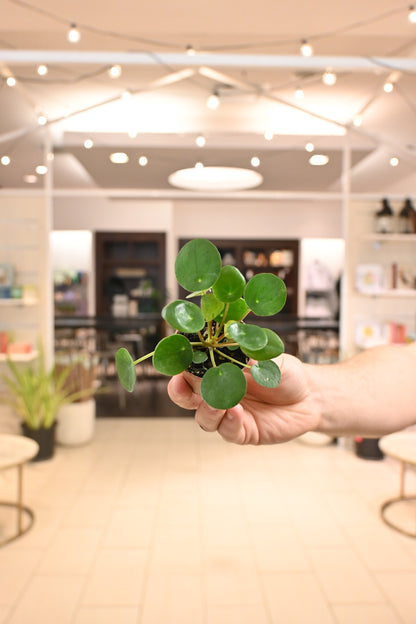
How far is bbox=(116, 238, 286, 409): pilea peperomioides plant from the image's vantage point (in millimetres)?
497

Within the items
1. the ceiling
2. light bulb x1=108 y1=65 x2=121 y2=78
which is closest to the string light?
the ceiling

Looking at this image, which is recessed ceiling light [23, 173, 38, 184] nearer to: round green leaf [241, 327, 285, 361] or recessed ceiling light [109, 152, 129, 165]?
recessed ceiling light [109, 152, 129, 165]

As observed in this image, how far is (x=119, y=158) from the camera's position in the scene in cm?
491

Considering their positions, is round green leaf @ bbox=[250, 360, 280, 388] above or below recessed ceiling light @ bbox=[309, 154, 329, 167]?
below

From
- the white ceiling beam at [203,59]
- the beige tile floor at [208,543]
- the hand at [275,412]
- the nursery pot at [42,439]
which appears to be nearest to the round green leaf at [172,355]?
the hand at [275,412]

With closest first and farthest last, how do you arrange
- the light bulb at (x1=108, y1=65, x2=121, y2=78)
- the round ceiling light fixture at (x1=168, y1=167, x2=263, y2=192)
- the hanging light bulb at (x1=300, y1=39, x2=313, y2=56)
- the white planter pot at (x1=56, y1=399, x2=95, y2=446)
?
1. the hanging light bulb at (x1=300, y1=39, x2=313, y2=56)
2. the light bulb at (x1=108, y1=65, x2=121, y2=78)
3. the white planter pot at (x1=56, y1=399, x2=95, y2=446)
4. the round ceiling light fixture at (x1=168, y1=167, x2=263, y2=192)

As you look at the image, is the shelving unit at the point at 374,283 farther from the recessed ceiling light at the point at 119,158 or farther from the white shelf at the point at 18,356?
the white shelf at the point at 18,356

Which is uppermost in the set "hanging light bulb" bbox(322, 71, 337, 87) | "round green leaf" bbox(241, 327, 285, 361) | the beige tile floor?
"hanging light bulb" bbox(322, 71, 337, 87)

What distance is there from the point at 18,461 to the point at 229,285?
8.72 feet

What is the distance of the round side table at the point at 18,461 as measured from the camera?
2805 mm

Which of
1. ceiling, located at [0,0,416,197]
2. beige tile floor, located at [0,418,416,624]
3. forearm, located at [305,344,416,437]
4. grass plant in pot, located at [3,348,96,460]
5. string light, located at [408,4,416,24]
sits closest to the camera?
forearm, located at [305,344,416,437]

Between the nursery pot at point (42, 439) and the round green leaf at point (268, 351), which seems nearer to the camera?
the round green leaf at point (268, 351)

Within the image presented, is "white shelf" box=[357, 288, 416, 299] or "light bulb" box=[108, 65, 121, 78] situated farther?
"white shelf" box=[357, 288, 416, 299]

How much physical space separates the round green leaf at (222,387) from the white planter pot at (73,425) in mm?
4172
